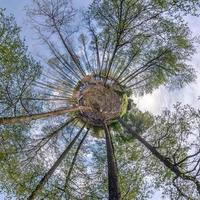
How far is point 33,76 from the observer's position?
48.3 ft

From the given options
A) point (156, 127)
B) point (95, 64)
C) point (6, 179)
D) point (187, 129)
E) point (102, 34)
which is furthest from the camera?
point (95, 64)

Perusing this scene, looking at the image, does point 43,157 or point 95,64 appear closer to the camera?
point 43,157

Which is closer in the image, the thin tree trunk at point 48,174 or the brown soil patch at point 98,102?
the thin tree trunk at point 48,174

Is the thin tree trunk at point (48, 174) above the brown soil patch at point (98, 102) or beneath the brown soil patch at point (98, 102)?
beneath

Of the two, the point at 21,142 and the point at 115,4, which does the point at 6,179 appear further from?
the point at 115,4

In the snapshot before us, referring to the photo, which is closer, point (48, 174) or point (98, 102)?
point (48, 174)

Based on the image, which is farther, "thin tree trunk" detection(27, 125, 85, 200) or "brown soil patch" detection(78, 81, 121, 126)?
"brown soil patch" detection(78, 81, 121, 126)

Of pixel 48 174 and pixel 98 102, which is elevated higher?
pixel 98 102

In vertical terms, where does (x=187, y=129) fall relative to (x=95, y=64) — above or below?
below

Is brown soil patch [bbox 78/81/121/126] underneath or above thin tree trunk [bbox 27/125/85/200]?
above

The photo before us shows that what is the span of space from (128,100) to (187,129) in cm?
665

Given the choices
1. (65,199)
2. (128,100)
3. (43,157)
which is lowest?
(65,199)

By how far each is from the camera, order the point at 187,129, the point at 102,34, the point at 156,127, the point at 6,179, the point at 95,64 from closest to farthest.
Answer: the point at 187,129 → the point at 6,179 → the point at 156,127 → the point at 102,34 → the point at 95,64

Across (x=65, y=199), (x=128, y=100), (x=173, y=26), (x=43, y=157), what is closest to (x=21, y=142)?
(x=43, y=157)
